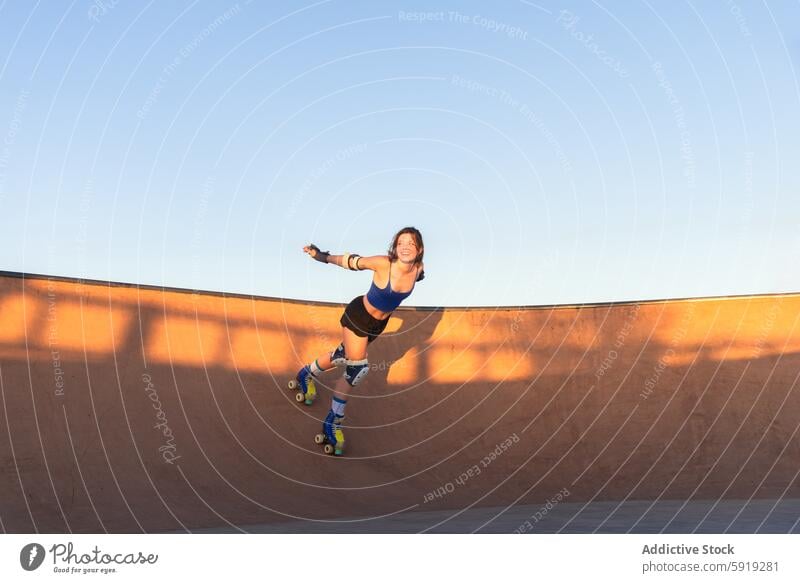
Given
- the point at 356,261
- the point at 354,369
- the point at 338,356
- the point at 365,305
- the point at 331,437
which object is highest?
the point at 356,261

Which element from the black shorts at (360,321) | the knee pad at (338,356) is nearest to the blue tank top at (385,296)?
the black shorts at (360,321)

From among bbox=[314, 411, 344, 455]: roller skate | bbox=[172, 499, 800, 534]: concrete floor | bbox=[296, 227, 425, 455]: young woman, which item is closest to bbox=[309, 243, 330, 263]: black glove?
bbox=[296, 227, 425, 455]: young woman

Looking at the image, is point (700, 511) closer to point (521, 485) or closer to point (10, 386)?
point (521, 485)

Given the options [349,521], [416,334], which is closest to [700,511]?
[349,521]

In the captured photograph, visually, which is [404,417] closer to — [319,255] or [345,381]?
[345,381]

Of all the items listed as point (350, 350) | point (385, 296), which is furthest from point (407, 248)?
point (350, 350)

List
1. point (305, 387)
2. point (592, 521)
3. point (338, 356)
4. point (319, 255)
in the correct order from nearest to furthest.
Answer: point (592, 521), point (319, 255), point (338, 356), point (305, 387)

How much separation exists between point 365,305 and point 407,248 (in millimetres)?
1203

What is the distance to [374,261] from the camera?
1101 centimetres

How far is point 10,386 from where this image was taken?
34.1 ft

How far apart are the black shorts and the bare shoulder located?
2.41 feet

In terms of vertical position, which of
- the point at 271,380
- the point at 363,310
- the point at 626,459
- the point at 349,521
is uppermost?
the point at 363,310

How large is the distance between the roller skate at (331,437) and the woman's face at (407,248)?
3011 mm

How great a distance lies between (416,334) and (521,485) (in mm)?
4391
